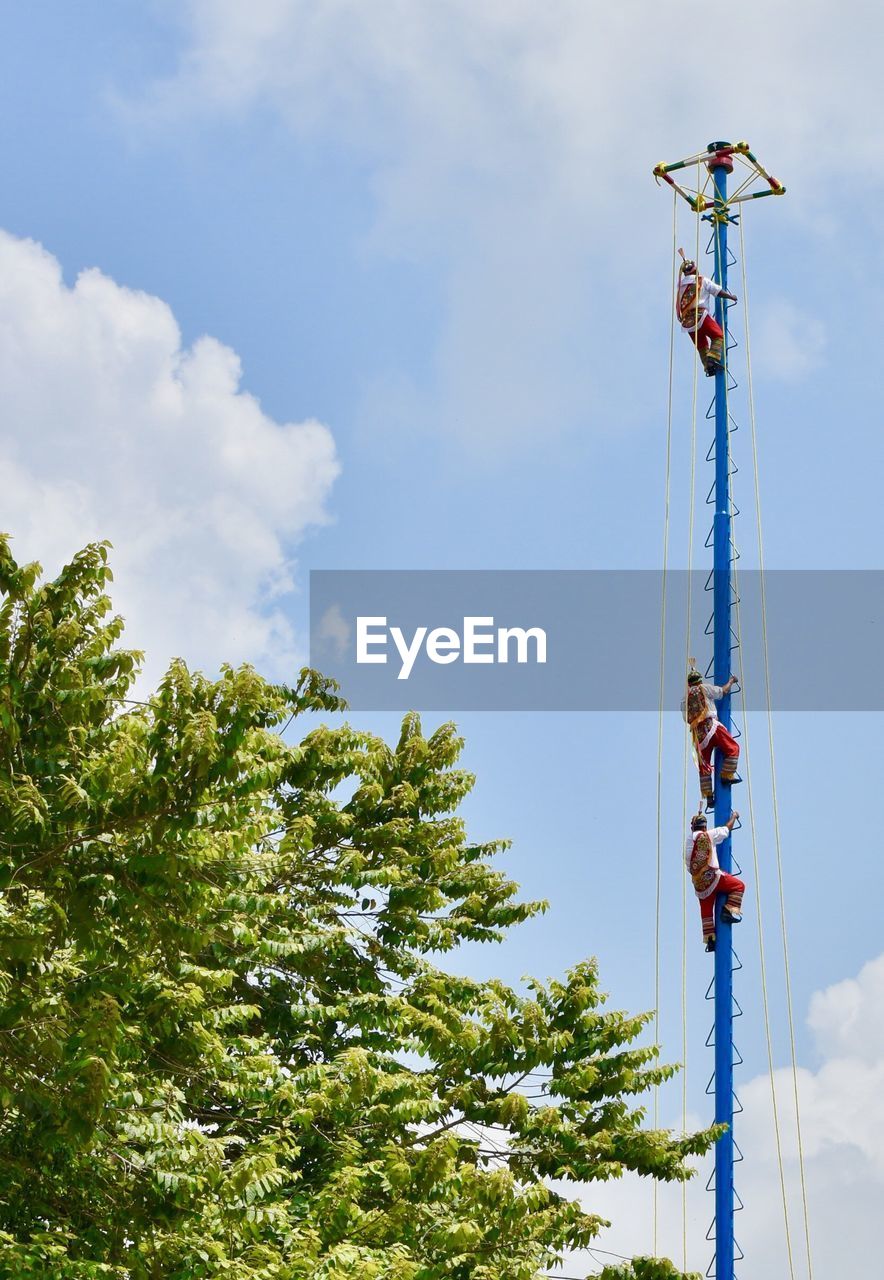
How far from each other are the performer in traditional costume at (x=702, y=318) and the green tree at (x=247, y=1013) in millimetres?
8783

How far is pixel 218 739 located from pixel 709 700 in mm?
14271

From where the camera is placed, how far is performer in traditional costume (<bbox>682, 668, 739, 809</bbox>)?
79.3 feet

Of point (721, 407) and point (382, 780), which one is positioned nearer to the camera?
point (382, 780)

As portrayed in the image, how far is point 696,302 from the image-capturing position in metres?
27.0

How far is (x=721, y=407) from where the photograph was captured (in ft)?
87.6

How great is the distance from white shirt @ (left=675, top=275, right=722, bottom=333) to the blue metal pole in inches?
14.2

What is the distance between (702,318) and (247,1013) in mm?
14859

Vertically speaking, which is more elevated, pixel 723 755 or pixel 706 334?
pixel 706 334

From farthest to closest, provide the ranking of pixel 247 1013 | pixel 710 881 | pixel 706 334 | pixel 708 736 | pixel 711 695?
1. pixel 706 334
2. pixel 711 695
3. pixel 708 736
4. pixel 710 881
5. pixel 247 1013

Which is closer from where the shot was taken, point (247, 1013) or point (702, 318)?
point (247, 1013)

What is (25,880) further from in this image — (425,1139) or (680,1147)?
(680,1147)

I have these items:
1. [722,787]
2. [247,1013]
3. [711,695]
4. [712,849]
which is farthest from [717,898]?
[247,1013]

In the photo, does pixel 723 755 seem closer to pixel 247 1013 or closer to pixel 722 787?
pixel 722 787

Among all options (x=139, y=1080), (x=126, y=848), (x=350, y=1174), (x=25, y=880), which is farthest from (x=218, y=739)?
(x=350, y=1174)
